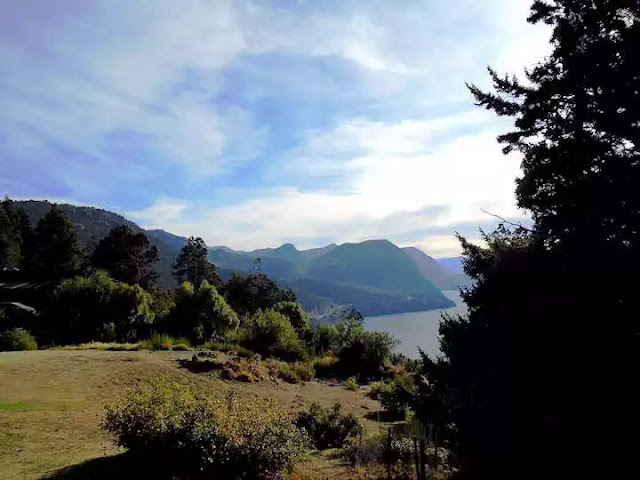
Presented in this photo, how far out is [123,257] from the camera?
6194 centimetres

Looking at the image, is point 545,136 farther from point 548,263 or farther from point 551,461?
point 551,461

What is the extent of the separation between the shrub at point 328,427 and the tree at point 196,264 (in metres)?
57.9

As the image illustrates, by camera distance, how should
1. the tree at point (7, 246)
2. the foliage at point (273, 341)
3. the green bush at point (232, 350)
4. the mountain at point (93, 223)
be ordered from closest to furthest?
the green bush at point (232, 350)
the foliage at point (273, 341)
the tree at point (7, 246)
the mountain at point (93, 223)

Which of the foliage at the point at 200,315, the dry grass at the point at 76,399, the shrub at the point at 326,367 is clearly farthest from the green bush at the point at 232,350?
the foliage at the point at 200,315

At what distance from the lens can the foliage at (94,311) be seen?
1129 inches

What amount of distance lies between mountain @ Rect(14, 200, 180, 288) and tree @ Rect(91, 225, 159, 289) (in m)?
52.2

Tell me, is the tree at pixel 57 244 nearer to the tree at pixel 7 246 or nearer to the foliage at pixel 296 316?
the tree at pixel 7 246

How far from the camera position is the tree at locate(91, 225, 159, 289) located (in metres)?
61.0

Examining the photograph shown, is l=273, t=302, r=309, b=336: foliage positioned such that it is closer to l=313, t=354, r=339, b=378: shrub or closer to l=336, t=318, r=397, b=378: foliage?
l=336, t=318, r=397, b=378: foliage

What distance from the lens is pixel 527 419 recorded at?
251 inches

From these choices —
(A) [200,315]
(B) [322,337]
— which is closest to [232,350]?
(A) [200,315]

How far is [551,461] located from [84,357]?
15.1 metres

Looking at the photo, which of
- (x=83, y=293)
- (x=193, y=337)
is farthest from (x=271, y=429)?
(x=83, y=293)

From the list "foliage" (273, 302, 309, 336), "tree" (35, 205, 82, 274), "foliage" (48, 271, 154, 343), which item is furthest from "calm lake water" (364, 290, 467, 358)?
"tree" (35, 205, 82, 274)
